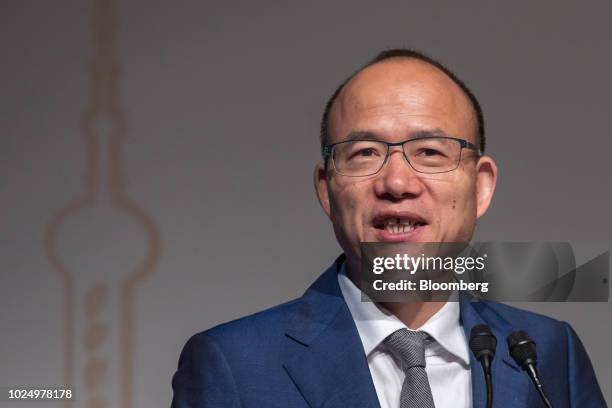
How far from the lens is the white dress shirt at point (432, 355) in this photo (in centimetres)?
171

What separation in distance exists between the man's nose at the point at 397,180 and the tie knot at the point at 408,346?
268mm

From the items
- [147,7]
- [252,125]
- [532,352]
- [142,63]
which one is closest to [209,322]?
[252,125]

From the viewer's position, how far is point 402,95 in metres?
1.80

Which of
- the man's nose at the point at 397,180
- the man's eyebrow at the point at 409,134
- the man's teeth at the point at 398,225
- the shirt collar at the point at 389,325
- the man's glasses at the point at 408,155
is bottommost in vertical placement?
the shirt collar at the point at 389,325

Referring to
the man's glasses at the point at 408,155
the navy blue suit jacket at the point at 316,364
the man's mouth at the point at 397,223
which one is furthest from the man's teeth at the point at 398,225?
the navy blue suit jacket at the point at 316,364

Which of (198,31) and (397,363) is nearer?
(397,363)

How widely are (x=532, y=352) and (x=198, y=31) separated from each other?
4.75ft

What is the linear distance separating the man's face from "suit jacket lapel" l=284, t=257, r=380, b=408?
0.13 meters

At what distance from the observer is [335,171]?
1.82m

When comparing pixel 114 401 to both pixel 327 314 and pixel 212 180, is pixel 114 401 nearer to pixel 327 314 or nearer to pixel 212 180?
pixel 212 180

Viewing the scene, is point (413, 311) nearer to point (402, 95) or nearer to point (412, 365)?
point (412, 365)

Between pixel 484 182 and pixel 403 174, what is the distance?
29cm

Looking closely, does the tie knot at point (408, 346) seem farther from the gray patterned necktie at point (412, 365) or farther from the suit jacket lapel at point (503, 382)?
the suit jacket lapel at point (503, 382)

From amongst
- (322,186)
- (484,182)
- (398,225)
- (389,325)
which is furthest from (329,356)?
(484,182)
